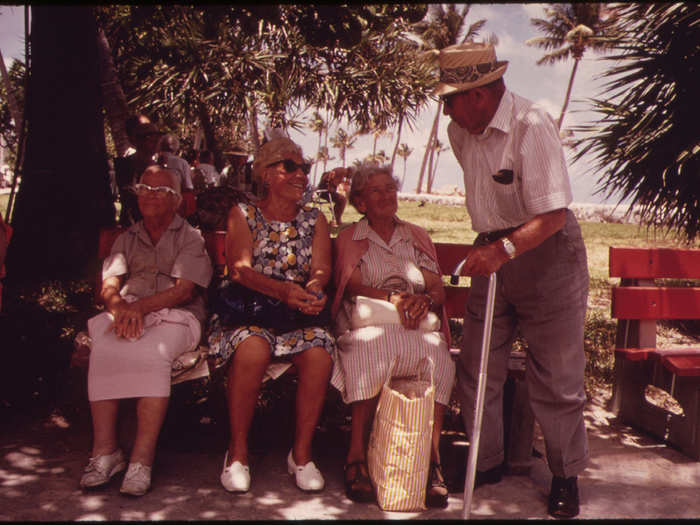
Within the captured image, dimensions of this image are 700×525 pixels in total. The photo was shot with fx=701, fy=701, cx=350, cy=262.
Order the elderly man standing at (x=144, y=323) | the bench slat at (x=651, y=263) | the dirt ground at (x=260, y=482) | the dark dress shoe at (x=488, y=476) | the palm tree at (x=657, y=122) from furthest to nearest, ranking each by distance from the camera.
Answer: the palm tree at (x=657, y=122)
the bench slat at (x=651, y=263)
the dark dress shoe at (x=488, y=476)
the elderly man standing at (x=144, y=323)
the dirt ground at (x=260, y=482)

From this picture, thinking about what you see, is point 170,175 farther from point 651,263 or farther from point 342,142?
point 342,142

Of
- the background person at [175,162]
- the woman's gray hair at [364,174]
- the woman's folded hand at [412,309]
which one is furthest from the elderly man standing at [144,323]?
the background person at [175,162]

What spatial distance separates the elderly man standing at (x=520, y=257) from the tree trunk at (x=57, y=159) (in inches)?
182

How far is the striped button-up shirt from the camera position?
9.06 ft

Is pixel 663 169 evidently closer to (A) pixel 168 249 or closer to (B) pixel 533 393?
(B) pixel 533 393

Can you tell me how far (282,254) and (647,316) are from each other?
2.16 metres

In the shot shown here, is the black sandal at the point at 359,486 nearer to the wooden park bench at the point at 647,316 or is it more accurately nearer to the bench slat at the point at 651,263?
the wooden park bench at the point at 647,316

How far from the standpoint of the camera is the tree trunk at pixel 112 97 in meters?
7.76

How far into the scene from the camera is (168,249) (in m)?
3.66

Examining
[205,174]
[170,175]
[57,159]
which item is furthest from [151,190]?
[205,174]

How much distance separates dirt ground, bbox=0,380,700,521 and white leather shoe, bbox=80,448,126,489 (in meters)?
0.04

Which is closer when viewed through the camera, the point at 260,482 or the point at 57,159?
the point at 260,482

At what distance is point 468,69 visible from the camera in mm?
2846

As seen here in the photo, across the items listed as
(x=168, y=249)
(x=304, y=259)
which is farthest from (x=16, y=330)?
(x=304, y=259)
